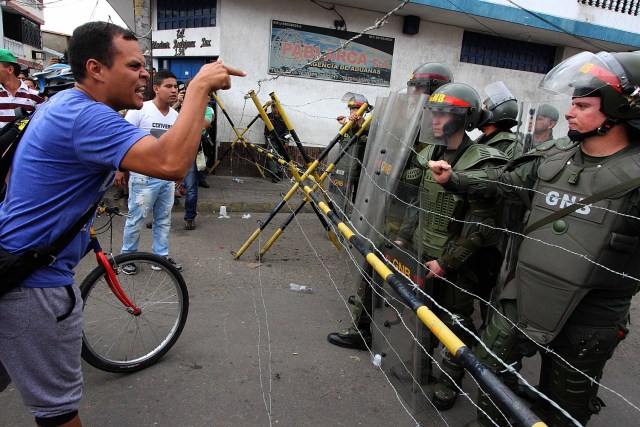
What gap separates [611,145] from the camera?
76.7 inches

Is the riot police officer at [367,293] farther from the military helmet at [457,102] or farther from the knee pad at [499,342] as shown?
the knee pad at [499,342]

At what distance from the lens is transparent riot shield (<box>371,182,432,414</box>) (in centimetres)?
210

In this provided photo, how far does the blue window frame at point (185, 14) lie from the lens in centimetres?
900

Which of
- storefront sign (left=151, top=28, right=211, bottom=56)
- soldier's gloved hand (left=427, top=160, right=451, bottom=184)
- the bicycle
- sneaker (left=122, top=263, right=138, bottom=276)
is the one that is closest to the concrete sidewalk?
storefront sign (left=151, top=28, right=211, bottom=56)

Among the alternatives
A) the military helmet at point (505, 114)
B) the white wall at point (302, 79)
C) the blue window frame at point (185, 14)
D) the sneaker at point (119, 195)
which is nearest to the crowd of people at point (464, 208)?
the military helmet at point (505, 114)

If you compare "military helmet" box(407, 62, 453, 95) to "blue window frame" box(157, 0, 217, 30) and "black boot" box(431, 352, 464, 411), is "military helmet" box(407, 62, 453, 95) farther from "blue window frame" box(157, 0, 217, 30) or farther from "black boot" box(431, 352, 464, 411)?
"blue window frame" box(157, 0, 217, 30)

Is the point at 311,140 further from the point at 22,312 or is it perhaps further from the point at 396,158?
the point at 22,312

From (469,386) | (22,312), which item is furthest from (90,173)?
(469,386)

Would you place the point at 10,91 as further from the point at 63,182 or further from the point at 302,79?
the point at 302,79

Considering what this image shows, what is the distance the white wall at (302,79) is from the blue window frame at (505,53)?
0.26 meters

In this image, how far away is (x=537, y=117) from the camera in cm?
285

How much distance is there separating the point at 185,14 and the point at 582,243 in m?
9.70

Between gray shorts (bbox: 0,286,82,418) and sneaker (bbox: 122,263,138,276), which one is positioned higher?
gray shorts (bbox: 0,286,82,418)

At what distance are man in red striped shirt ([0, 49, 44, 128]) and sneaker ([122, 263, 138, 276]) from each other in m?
3.27
